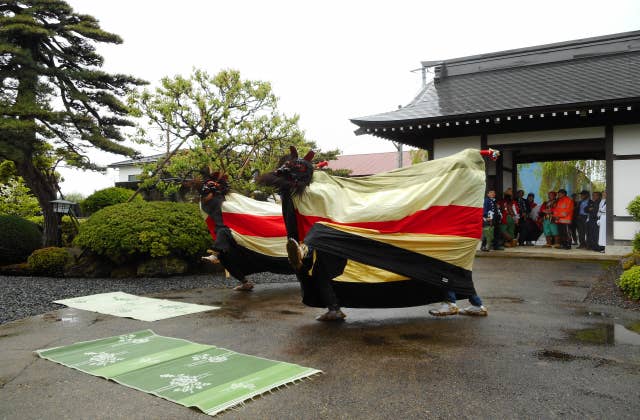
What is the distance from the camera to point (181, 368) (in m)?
3.86

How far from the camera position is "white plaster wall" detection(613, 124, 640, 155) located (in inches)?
436

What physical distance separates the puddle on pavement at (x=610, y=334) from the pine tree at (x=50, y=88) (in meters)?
11.4

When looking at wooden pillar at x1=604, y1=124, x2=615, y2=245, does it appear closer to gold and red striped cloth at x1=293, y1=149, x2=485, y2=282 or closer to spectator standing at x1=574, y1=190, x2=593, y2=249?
spectator standing at x1=574, y1=190, x2=593, y2=249

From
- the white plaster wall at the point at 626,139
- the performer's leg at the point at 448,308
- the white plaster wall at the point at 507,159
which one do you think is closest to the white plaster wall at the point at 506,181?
the white plaster wall at the point at 507,159

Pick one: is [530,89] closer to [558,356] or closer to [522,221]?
[522,221]

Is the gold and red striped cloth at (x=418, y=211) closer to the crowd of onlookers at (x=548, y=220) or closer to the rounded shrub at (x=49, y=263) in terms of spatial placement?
the crowd of onlookers at (x=548, y=220)

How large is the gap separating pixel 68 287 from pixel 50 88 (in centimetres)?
606

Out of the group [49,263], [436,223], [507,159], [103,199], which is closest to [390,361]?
[436,223]

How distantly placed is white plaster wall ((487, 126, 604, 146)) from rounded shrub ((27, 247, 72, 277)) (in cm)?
1161

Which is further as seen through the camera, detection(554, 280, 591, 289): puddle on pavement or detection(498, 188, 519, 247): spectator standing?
detection(498, 188, 519, 247): spectator standing

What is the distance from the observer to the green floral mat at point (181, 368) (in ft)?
10.7

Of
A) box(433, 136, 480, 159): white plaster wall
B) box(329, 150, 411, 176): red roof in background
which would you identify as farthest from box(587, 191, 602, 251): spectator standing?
box(329, 150, 411, 176): red roof in background

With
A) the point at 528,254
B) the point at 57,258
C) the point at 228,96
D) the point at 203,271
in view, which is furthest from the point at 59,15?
the point at 528,254

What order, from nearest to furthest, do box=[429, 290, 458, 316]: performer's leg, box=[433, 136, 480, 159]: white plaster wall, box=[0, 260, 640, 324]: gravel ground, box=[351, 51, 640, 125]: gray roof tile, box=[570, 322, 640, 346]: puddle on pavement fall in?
box=[570, 322, 640, 346]: puddle on pavement → box=[429, 290, 458, 316]: performer's leg → box=[0, 260, 640, 324]: gravel ground → box=[351, 51, 640, 125]: gray roof tile → box=[433, 136, 480, 159]: white plaster wall
